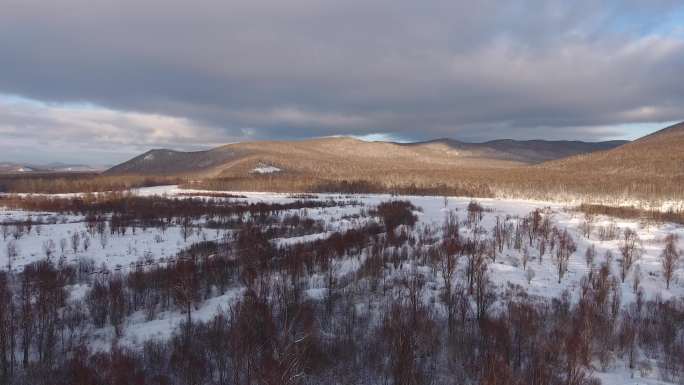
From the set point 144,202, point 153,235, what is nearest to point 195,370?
point 153,235

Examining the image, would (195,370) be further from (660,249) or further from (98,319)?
(660,249)

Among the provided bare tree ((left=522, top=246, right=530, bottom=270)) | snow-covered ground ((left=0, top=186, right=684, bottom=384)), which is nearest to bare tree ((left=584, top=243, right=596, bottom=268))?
snow-covered ground ((left=0, top=186, right=684, bottom=384))

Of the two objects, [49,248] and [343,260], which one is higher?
[49,248]

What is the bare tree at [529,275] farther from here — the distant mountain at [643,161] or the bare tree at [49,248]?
the distant mountain at [643,161]

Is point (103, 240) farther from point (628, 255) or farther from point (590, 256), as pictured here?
point (628, 255)

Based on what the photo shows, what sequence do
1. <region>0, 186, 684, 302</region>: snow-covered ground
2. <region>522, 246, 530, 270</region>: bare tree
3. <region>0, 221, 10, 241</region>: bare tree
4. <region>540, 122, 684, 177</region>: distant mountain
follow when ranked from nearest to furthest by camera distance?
<region>0, 186, 684, 302</region>: snow-covered ground → <region>522, 246, 530, 270</region>: bare tree → <region>0, 221, 10, 241</region>: bare tree → <region>540, 122, 684, 177</region>: distant mountain

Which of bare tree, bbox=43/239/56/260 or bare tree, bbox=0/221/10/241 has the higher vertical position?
bare tree, bbox=0/221/10/241

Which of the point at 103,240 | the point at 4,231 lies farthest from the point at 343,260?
the point at 4,231

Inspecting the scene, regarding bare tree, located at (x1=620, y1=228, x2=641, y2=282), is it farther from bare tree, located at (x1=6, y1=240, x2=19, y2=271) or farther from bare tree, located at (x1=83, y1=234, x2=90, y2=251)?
bare tree, located at (x1=6, y1=240, x2=19, y2=271)

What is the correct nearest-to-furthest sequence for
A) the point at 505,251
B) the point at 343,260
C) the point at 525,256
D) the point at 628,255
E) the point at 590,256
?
the point at 525,256, the point at 628,255, the point at 343,260, the point at 590,256, the point at 505,251

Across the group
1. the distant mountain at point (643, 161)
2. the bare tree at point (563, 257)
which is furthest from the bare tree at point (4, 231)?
the distant mountain at point (643, 161)

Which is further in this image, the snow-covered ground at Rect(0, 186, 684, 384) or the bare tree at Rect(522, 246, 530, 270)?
the bare tree at Rect(522, 246, 530, 270)
